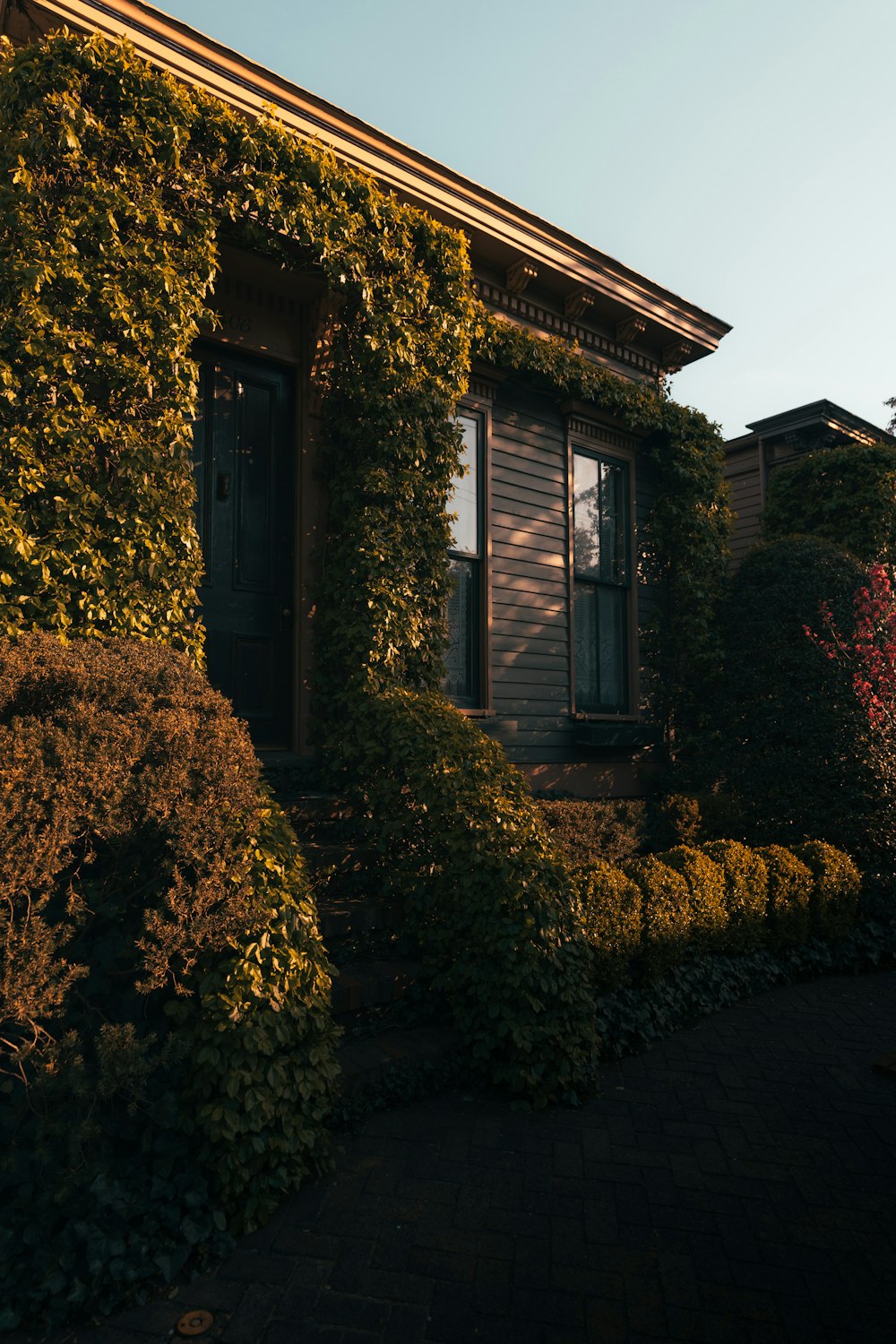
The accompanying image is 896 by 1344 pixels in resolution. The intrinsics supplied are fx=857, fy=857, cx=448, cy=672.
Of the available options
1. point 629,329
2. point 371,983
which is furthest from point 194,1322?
point 629,329

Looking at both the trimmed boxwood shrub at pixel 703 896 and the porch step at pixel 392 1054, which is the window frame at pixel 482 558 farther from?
the porch step at pixel 392 1054

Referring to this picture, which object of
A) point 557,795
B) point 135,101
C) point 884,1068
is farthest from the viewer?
point 557,795

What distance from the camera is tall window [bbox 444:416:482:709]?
26.6 ft

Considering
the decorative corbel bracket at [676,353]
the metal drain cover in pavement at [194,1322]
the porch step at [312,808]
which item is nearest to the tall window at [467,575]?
the porch step at [312,808]

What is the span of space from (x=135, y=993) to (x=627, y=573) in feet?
24.8

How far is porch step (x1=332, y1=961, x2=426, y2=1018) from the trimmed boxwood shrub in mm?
2064

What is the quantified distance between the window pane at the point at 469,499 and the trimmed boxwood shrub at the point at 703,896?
3.57 meters

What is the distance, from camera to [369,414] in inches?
261

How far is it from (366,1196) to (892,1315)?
1779mm

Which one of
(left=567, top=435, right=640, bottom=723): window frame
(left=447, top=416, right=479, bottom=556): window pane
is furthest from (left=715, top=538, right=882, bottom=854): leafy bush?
(left=447, top=416, right=479, bottom=556): window pane

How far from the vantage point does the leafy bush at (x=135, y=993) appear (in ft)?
9.20

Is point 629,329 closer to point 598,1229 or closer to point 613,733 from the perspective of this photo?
point 613,733

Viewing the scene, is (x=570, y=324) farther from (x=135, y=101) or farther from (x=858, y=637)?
(x=135, y=101)

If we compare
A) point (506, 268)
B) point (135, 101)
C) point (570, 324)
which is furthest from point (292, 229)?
point (570, 324)
